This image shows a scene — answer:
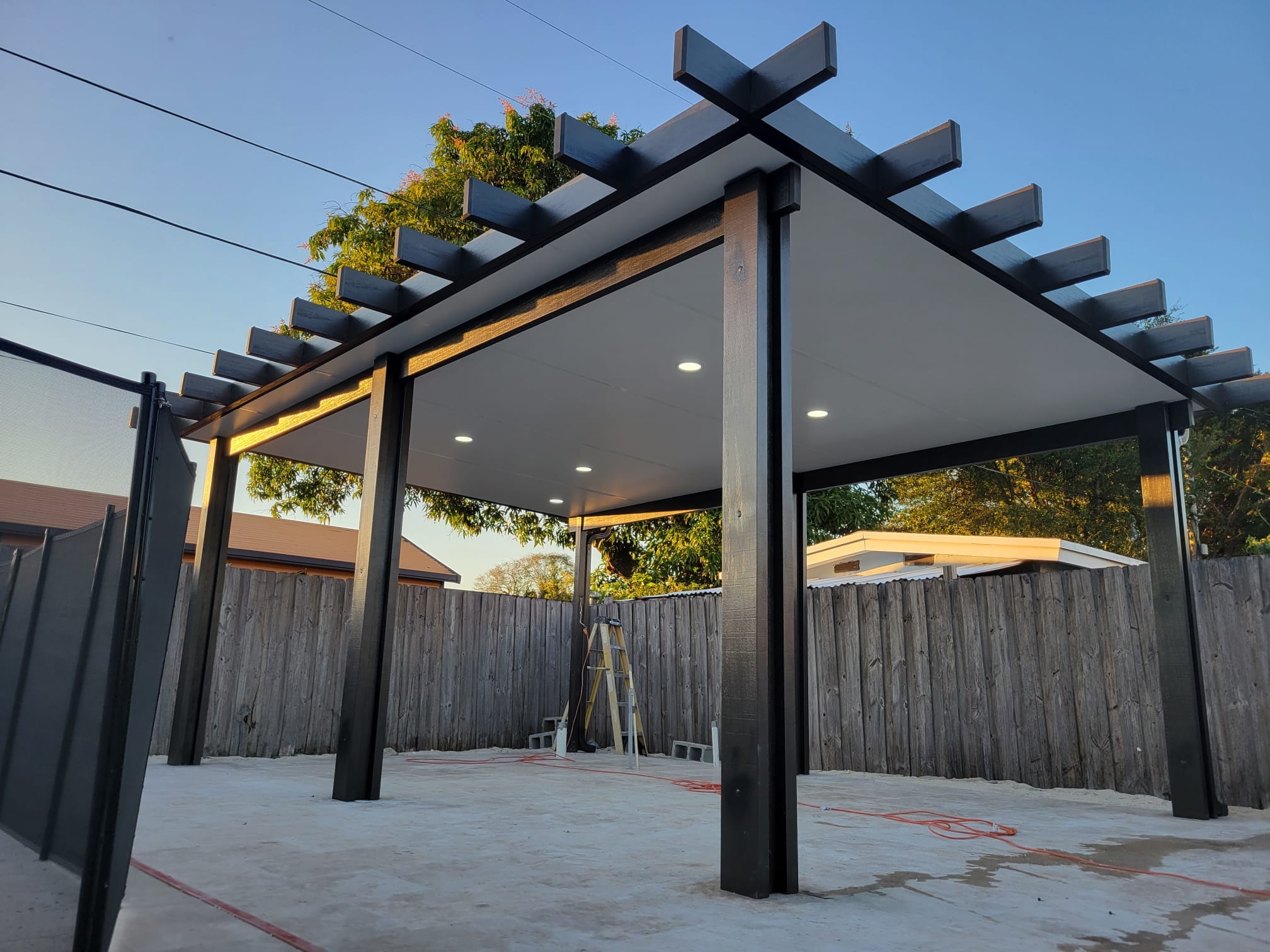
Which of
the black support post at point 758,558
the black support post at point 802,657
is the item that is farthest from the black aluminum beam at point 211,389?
the black support post at point 802,657

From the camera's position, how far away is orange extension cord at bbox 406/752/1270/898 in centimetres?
351

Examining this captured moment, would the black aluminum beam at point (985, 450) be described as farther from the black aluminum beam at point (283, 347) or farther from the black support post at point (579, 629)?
the black aluminum beam at point (283, 347)

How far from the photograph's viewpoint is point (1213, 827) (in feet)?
16.1

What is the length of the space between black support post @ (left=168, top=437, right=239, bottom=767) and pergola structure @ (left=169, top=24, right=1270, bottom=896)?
0.09 feet

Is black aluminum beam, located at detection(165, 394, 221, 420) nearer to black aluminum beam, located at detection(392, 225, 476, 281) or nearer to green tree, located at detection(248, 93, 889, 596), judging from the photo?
black aluminum beam, located at detection(392, 225, 476, 281)

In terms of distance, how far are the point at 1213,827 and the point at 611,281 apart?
14.9ft

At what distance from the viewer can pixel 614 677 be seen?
1027 centimetres

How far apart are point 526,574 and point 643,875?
44.3 meters

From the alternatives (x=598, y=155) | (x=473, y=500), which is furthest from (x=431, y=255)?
(x=473, y=500)

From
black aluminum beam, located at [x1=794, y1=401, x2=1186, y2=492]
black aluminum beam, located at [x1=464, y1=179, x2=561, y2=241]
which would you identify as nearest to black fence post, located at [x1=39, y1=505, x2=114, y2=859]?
black aluminum beam, located at [x1=464, y1=179, x2=561, y2=241]

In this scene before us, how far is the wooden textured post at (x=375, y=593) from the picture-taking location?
5.26 m

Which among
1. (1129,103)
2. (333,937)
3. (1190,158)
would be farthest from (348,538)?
(1190,158)

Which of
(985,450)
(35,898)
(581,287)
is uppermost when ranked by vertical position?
(581,287)

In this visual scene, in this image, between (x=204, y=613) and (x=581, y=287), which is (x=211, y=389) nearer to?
(x=204, y=613)
